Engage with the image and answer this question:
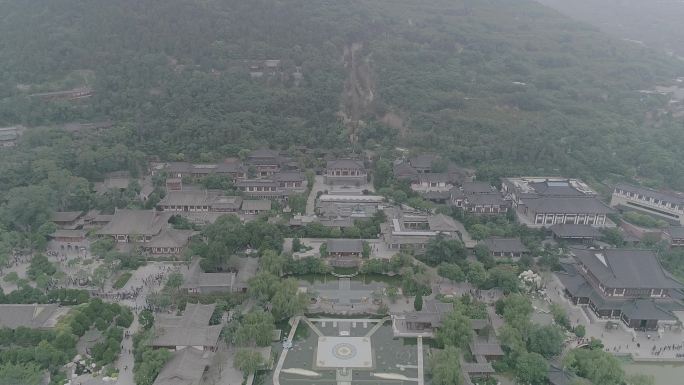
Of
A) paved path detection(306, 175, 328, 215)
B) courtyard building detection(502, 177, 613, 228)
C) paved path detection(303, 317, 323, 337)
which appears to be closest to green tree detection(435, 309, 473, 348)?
paved path detection(303, 317, 323, 337)

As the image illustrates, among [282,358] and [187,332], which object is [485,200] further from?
[187,332]

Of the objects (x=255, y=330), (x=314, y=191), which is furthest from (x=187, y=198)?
(x=255, y=330)

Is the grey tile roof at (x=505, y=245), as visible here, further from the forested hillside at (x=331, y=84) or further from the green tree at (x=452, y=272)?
the forested hillside at (x=331, y=84)

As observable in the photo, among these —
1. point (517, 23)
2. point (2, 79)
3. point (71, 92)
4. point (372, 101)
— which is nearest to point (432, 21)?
point (517, 23)

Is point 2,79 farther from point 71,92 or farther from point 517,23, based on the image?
point 517,23

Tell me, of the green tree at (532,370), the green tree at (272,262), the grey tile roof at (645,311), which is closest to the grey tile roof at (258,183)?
the green tree at (272,262)
